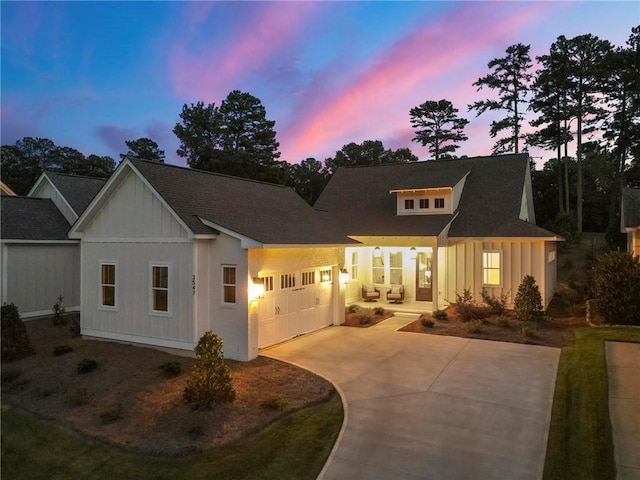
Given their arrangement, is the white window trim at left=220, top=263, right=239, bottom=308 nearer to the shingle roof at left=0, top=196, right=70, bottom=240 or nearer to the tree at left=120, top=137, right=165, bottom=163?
the shingle roof at left=0, top=196, right=70, bottom=240

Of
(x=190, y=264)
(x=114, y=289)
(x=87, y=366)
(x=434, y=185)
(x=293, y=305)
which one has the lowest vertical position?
(x=87, y=366)

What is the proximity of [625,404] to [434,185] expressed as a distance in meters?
12.7

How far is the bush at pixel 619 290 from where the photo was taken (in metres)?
14.3

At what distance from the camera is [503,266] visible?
17.9 metres

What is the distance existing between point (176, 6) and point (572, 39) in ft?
104

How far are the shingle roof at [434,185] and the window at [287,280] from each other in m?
6.44

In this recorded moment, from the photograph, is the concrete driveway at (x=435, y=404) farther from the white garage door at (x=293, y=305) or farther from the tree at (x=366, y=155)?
the tree at (x=366, y=155)

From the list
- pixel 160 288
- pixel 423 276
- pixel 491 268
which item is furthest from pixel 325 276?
pixel 491 268

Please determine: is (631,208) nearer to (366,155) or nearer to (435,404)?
(435,404)

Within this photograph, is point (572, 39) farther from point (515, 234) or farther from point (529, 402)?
point (529, 402)

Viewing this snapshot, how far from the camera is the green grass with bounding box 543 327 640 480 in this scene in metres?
6.04

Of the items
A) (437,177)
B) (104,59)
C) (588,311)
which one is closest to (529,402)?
(588,311)

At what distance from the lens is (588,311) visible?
51.4 feet

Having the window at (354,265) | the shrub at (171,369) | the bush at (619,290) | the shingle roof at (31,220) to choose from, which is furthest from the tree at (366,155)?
the shrub at (171,369)
